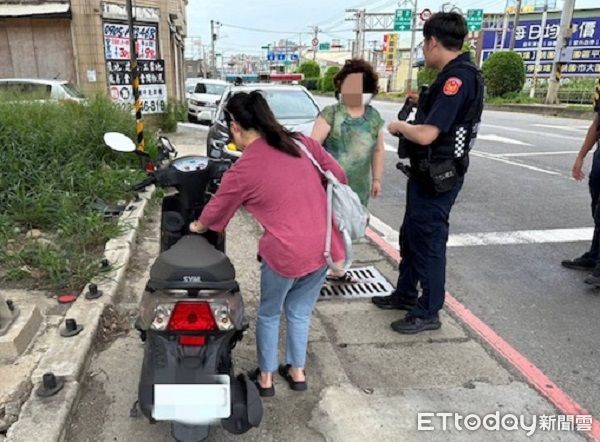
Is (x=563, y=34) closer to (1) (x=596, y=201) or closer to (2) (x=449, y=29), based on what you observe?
(1) (x=596, y=201)

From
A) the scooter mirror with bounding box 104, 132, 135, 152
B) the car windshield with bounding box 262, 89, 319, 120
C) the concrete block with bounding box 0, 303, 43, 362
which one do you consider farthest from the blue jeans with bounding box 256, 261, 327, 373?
the car windshield with bounding box 262, 89, 319, 120

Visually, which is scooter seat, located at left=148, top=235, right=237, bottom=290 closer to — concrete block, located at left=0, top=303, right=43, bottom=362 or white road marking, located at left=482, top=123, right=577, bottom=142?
concrete block, located at left=0, top=303, right=43, bottom=362

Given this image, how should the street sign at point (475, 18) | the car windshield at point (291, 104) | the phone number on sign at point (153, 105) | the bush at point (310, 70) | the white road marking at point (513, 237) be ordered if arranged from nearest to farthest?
the white road marking at point (513, 237) → the car windshield at point (291, 104) → the phone number on sign at point (153, 105) → the street sign at point (475, 18) → the bush at point (310, 70)

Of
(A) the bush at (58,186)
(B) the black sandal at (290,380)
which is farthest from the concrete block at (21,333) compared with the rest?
(B) the black sandal at (290,380)

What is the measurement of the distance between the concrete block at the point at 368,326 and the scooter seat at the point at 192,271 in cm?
145

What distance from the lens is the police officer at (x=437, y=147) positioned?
2896 millimetres

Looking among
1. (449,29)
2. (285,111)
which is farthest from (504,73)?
(449,29)

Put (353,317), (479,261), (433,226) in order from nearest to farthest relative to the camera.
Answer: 1. (433,226)
2. (353,317)
3. (479,261)

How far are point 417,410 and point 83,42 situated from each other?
496 inches

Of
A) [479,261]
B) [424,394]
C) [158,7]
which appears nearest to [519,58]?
[158,7]

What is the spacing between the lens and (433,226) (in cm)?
323

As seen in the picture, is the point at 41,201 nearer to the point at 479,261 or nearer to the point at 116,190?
the point at 116,190

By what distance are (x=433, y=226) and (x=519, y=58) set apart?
27.5 m

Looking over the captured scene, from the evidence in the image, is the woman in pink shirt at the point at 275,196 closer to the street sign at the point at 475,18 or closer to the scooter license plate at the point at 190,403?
the scooter license plate at the point at 190,403
